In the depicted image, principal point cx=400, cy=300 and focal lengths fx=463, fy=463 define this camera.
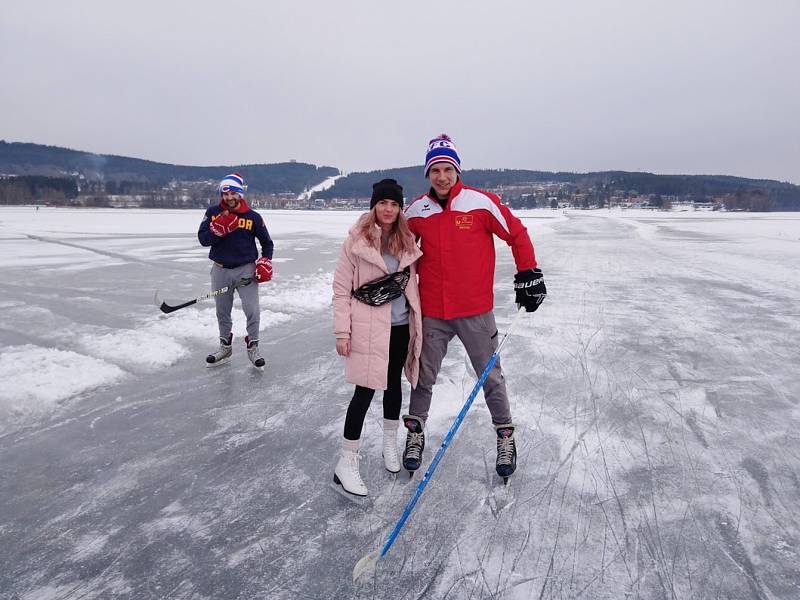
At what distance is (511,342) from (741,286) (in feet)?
18.6

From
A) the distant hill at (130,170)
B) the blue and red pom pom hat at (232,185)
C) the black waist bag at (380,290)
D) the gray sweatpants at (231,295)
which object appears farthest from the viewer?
the distant hill at (130,170)

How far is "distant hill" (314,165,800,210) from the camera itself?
128125 millimetres

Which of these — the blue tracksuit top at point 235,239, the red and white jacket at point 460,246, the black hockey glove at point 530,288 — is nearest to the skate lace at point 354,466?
the red and white jacket at point 460,246

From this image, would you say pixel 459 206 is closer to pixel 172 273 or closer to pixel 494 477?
pixel 494 477

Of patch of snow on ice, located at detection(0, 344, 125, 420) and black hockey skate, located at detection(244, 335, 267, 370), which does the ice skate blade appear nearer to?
black hockey skate, located at detection(244, 335, 267, 370)

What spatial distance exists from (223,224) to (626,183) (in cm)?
15729

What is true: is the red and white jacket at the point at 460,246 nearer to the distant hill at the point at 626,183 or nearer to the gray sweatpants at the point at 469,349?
the gray sweatpants at the point at 469,349

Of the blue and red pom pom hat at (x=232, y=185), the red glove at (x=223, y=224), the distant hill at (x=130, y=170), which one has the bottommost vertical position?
the red glove at (x=223, y=224)

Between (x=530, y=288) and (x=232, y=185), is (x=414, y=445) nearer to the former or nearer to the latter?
(x=530, y=288)

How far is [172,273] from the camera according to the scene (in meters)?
9.68

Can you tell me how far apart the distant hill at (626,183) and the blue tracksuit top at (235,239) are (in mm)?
111624

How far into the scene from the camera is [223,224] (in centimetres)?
409

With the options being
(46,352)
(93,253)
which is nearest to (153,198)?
(93,253)

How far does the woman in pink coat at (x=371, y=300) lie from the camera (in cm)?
245
